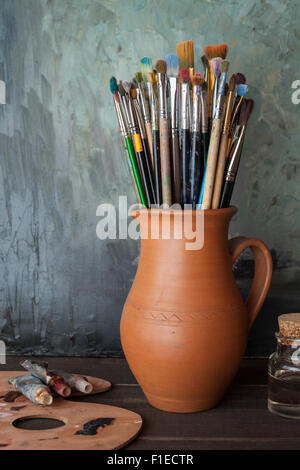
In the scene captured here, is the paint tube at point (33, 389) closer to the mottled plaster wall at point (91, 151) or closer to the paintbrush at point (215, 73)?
the mottled plaster wall at point (91, 151)

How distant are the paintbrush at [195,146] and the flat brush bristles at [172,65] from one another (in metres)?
0.03

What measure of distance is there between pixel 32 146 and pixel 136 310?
33 centimetres

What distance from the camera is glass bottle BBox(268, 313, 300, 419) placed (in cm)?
62

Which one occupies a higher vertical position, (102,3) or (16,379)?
(102,3)

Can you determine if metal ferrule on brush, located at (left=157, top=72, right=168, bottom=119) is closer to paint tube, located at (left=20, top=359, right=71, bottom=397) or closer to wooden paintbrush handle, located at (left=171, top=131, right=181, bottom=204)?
wooden paintbrush handle, located at (left=171, top=131, right=181, bottom=204)

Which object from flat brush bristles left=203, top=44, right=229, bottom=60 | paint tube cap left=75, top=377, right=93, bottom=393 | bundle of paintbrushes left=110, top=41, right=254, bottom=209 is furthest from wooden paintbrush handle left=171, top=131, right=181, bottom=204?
paint tube cap left=75, top=377, right=93, bottom=393

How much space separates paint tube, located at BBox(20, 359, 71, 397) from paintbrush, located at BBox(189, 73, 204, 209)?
26 cm

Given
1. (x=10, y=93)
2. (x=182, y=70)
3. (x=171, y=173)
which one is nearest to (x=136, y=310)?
(x=171, y=173)

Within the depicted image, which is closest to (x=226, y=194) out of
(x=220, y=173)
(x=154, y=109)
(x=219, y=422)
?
(x=220, y=173)

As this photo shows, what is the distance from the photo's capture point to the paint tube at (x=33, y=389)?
63 cm

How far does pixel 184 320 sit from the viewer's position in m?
0.59

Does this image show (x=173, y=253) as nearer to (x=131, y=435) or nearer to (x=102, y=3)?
(x=131, y=435)
